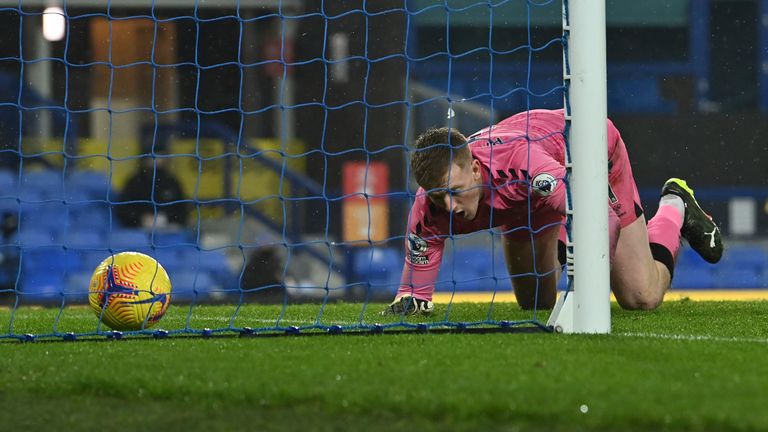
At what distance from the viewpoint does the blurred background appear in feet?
28.5

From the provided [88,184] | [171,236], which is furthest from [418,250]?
[88,184]

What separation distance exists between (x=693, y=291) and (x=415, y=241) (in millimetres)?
5496

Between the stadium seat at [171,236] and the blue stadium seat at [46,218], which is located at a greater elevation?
the blue stadium seat at [46,218]

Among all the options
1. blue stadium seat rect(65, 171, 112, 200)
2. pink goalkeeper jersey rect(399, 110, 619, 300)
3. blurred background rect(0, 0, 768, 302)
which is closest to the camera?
pink goalkeeper jersey rect(399, 110, 619, 300)

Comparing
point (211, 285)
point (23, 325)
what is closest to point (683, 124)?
point (211, 285)

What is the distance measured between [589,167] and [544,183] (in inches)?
18.6

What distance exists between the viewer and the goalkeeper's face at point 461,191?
373 centimetres

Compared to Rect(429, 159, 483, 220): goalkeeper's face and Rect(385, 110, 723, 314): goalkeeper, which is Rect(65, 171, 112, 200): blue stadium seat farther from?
Rect(429, 159, 483, 220): goalkeeper's face

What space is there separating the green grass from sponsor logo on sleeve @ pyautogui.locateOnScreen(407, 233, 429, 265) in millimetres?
880

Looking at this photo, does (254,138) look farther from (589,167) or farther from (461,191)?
(589,167)

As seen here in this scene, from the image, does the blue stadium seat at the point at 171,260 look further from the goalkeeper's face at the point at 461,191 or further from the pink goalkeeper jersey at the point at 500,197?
the goalkeeper's face at the point at 461,191

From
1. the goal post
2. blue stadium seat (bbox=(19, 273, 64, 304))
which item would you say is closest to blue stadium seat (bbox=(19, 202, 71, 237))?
blue stadium seat (bbox=(19, 273, 64, 304))

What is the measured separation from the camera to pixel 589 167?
3.15m

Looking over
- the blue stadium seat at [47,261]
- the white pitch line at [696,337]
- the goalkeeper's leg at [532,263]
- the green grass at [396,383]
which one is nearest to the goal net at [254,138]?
the blue stadium seat at [47,261]
